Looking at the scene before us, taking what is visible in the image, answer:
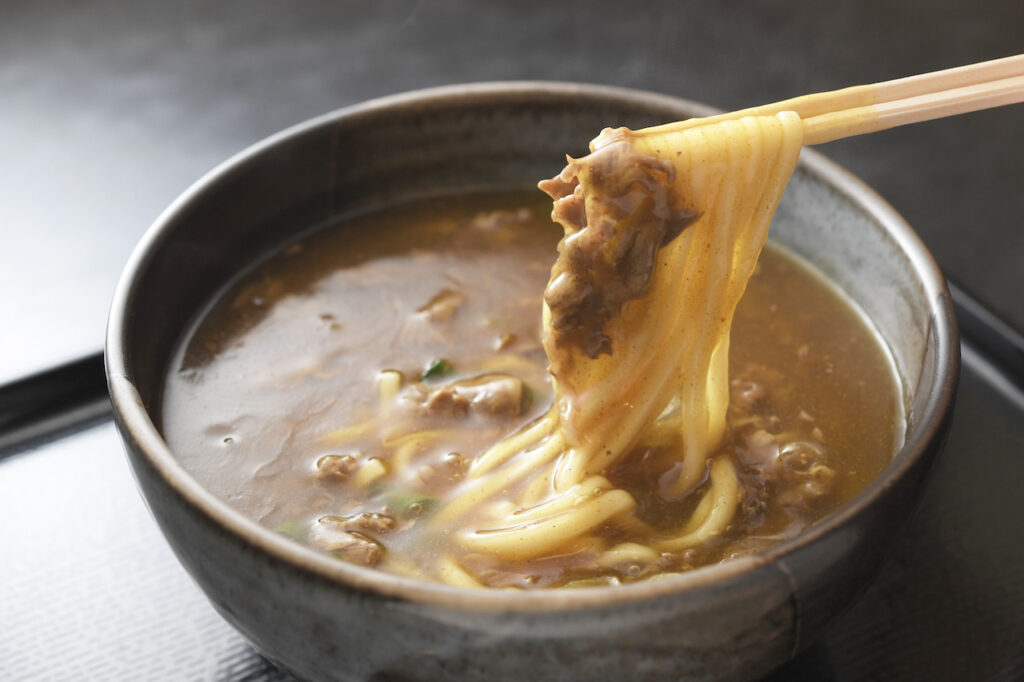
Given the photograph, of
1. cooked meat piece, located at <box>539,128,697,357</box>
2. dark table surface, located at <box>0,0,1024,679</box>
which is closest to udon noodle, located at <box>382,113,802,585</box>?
cooked meat piece, located at <box>539,128,697,357</box>

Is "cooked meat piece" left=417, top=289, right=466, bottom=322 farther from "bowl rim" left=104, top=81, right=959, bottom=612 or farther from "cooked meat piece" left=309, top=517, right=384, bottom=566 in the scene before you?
"cooked meat piece" left=309, top=517, right=384, bottom=566

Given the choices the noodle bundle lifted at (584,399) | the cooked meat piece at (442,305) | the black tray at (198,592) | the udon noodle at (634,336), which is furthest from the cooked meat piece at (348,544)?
the cooked meat piece at (442,305)

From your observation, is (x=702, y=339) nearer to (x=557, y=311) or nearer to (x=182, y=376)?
(x=557, y=311)

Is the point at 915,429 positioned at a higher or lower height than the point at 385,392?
higher

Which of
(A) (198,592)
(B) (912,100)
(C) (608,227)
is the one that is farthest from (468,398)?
(B) (912,100)

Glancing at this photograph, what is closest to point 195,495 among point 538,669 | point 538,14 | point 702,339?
point 538,669
